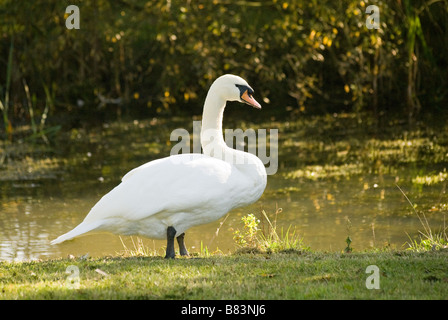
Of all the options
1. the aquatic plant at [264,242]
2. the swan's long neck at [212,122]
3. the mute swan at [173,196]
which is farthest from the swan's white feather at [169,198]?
the aquatic plant at [264,242]

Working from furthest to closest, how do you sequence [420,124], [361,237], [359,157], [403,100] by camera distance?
[403,100]
[420,124]
[359,157]
[361,237]

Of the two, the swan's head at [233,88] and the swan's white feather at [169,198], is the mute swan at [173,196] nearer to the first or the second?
the swan's white feather at [169,198]

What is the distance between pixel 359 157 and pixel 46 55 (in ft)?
25.6

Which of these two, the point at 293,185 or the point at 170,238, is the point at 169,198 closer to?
the point at 170,238

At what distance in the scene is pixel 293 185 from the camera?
10703 mm

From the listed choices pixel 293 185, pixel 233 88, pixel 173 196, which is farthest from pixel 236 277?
pixel 293 185

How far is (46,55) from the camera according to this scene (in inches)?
671

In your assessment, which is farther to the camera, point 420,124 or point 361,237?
point 420,124

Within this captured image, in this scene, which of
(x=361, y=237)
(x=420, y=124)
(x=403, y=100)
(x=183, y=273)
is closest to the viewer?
(x=183, y=273)

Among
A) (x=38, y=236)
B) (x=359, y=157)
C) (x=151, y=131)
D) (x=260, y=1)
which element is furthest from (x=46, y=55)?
(x=38, y=236)

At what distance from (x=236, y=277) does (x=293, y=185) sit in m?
5.51

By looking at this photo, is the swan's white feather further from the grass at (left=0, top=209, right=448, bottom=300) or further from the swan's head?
the swan's head

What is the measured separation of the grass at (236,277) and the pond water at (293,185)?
5.63ft

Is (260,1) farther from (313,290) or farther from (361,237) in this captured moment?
(313,290)
